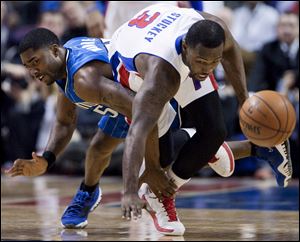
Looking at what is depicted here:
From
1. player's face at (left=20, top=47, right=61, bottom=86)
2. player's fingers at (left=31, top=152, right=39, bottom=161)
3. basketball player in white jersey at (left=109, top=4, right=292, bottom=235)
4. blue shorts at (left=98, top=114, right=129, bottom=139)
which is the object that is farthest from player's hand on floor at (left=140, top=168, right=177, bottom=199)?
player's face at (left=20, top=47, right=61, bottom=86)

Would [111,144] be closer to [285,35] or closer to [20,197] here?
[20,197]

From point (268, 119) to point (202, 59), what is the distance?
63 centimetres

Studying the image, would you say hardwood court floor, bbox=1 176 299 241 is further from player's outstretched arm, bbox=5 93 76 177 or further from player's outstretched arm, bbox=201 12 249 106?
player's outstretched arm, bbox=201 12 249 106

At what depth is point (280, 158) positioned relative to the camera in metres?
6.28

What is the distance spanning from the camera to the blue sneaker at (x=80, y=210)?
6365 millimetres

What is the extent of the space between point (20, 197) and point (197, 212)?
2.09 m

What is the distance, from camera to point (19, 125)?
1167 cm

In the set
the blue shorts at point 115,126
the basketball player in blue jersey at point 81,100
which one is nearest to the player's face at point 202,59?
the basketball player in blue jersey at point 81,100

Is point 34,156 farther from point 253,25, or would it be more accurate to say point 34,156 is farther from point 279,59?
point 253,25

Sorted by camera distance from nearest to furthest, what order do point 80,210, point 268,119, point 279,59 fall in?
point 268,119, point 80,210, point 279,59

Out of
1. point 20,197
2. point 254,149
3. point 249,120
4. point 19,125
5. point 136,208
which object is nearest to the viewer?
point 136,208

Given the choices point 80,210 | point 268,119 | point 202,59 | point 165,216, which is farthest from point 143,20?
point 80,210

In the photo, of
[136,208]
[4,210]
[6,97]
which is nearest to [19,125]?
[6,97]

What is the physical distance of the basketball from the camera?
5.58 metres
